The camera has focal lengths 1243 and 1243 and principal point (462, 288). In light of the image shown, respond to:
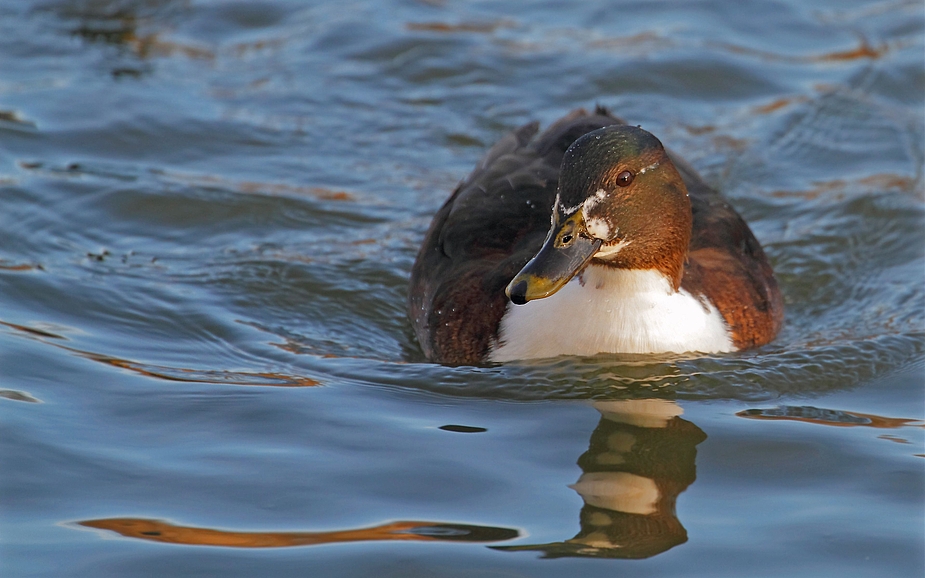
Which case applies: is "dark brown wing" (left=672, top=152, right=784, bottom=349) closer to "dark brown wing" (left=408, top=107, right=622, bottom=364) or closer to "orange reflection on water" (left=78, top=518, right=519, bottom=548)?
"dark brown wing" (left=408, top=107, right=622, bottom=364)

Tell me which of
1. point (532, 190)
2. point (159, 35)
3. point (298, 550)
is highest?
point (159, 35)

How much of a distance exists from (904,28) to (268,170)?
5.90 m

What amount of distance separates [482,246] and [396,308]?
41.8 inches

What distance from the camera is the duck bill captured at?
16.3 feet

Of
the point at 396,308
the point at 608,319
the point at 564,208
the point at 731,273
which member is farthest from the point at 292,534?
the point at 396,308

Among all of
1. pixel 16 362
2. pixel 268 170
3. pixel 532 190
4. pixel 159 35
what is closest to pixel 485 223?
pixel 532 190

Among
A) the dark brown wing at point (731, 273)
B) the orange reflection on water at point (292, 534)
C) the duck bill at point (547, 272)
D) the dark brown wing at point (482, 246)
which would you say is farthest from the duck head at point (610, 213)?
the orange reflection on water at point (292, 534)

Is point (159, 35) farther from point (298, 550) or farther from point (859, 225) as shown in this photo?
point (298, 550)

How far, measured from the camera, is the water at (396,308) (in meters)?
4.23

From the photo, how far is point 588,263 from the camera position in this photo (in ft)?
17.5

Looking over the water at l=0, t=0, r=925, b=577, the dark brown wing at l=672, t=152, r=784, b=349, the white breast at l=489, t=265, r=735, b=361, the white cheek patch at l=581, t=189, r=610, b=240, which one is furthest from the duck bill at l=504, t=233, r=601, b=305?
the dark brown wing at l=672, t=152, r=784, b=349

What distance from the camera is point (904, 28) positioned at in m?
11.0

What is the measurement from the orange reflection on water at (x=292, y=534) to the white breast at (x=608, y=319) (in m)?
1.48

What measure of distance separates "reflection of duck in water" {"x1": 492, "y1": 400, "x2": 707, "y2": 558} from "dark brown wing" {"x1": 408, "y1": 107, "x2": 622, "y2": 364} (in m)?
0.88
